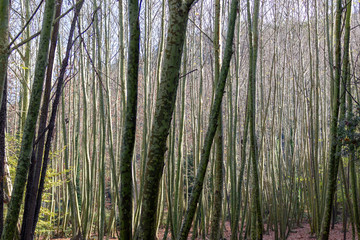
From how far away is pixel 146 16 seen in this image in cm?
656

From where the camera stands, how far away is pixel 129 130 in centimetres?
177

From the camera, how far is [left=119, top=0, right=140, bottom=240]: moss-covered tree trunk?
5.81 feet

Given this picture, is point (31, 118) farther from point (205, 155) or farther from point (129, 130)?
point (205, 155)

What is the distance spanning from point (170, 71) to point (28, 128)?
0.97 meters

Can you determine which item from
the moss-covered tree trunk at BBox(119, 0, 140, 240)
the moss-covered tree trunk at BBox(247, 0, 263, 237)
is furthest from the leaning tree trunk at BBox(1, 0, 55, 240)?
the moss-covered tree trunk at BBox(247, 0, 263, 237)

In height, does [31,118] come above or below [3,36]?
below

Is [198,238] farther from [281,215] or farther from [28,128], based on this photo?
[28,128]

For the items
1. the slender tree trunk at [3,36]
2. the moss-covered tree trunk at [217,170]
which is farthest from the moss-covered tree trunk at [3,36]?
the moss-covered tree trunk at [217,170]

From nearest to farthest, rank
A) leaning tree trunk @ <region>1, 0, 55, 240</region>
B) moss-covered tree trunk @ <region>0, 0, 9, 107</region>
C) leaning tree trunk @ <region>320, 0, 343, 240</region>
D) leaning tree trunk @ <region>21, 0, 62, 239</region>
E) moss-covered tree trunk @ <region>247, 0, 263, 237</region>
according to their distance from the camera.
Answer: moss-covered tree trunk @ <region>0, 0, 9, 107</region> < leaning tree trunk @ <region>1, 0, 55, 240</region> < leaning tree trunk @ <region>21, 0, 62, 239</region> < leaning tree trunk @ <region>320, 0, 343, 240</region> < moss-covered tree trunk @ <region>247, 0, 263, 237</region>

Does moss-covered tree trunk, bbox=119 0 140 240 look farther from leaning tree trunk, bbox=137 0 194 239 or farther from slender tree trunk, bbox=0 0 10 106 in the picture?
slender tree trunk, bbox=0 0 10 106

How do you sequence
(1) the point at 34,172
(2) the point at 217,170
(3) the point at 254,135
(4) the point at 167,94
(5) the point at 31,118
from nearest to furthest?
(4) the point at 167,94, (5) the point at 31,118, (1) the point at 34,172, (2) the point at 217,170, (3) the point at 254,135

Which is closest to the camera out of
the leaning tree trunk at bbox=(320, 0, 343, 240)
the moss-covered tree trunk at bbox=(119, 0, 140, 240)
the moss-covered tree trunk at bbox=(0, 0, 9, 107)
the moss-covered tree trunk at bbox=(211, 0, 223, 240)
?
the moss-covered tree trunk at bbox=(0, 0, 9, 107)

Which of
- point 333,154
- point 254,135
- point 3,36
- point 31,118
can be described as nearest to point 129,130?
point 31,118

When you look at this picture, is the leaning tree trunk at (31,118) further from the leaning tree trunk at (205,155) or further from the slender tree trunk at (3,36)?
the leaning tree trunk at (205,155)
